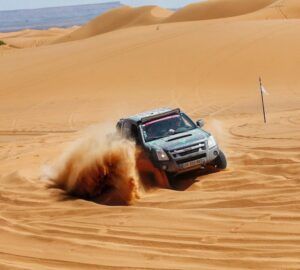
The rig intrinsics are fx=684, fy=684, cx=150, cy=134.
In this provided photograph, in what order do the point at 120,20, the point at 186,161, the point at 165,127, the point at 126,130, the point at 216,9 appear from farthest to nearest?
the point at 120,20 < the point at 216,9 < the point at 126,130 < the point at 165,127 < the point at 186,161

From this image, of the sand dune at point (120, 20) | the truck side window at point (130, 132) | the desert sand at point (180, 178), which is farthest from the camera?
the sand dune at point (120, 20)

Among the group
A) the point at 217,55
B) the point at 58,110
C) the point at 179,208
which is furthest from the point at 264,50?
the point at 179,208

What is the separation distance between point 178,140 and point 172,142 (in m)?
0.11

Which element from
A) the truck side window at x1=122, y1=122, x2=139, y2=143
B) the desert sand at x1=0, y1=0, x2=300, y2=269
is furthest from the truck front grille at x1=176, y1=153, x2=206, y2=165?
the truck side window at x1=122, y1=122, x2=139, y2=143

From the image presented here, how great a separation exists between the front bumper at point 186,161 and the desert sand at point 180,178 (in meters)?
0.27

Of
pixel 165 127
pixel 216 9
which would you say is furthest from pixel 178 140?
pixel 216 9

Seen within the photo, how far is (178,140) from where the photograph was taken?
11094 mm

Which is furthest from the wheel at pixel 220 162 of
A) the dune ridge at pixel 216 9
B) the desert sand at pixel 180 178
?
the dune ridge at pixel 216 9

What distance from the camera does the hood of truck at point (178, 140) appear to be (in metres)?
10.9

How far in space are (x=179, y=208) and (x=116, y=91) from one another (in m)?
22.3

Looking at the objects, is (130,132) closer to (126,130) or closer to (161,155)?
(126,130)

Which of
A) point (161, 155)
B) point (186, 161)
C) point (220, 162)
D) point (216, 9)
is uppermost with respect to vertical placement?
point (161, 155)

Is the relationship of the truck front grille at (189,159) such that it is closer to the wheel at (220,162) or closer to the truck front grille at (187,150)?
the truck front grille at (187,150)

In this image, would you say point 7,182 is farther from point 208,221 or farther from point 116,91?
point 116,91
